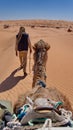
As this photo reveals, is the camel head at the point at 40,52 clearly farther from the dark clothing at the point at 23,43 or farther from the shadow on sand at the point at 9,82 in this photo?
the shadow on sand at the point at 9,82

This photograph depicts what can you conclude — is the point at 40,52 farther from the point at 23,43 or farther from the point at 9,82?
the point at 9,82

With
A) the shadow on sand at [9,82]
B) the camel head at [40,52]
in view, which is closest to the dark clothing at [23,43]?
the shadow on sand at [9,82]

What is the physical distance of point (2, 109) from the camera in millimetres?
4965

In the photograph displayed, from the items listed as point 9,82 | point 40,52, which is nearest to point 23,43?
point 9,82

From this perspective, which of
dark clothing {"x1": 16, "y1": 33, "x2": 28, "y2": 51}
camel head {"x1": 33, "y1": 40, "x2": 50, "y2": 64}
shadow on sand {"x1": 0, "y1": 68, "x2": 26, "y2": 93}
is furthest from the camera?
shadow on sand {"x1": 0, "y1": 68, "x2": 26, "y2": 93}

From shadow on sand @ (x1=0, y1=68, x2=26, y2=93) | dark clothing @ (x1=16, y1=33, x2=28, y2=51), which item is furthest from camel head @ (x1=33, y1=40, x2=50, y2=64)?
shadow on sand @ (x1=0, y1=68, x2=26, y2=93)

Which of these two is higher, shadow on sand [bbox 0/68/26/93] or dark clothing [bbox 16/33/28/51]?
dark clothing [bbox 16/33/28/51]

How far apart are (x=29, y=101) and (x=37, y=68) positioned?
14.8 ft

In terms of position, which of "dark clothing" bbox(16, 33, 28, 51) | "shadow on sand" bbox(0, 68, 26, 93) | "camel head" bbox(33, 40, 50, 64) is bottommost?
"shadow on sand" bbox(0, 68, 26, 93)

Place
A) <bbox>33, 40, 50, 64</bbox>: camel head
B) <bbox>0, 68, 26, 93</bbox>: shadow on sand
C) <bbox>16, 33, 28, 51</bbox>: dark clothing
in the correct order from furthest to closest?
<bbox>0, 68, 26, 93</bbox>: shadow on sand, <bbox>16, 33, 28, 51</bbox>: dark clothing, <bbox>33, 40, 50, 64</bbox>: camel head

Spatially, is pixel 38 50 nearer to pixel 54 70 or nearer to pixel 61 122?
pixel 61 122

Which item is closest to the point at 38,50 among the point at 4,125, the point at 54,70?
the point at 4,125

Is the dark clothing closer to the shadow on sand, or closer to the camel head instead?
the shadow on sand

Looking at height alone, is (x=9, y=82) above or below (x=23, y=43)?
below
